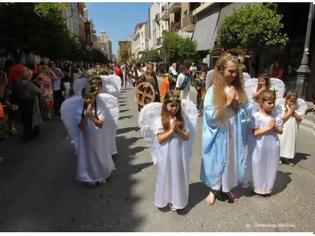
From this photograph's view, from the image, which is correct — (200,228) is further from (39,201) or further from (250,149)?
(39,201)

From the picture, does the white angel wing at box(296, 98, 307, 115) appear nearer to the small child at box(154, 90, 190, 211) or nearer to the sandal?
the small child at box(154, 90, 190, 211)

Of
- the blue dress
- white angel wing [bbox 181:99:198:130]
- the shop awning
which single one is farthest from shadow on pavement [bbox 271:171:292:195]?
the shop awning

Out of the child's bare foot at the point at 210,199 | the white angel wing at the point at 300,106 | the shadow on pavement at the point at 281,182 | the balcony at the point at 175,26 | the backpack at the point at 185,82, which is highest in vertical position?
the balcony at the point at 175,26

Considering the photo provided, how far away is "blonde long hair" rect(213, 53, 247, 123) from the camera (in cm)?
431

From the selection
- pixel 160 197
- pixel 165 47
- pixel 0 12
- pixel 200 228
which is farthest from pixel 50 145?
pixel 165 47

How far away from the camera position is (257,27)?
48.6 feet

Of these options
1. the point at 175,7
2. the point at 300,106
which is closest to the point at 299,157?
the point at 300,106

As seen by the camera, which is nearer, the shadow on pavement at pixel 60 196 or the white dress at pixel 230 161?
the shadow on pavement at pixel 60 196

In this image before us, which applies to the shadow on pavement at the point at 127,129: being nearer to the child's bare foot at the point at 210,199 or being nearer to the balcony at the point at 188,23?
the child's bare foot at the point at 210,199

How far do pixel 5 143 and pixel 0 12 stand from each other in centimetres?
628

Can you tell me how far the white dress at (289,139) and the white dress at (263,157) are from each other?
1517mm

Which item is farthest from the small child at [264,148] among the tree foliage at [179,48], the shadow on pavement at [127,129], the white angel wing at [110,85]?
the tree foliage at [179,48]

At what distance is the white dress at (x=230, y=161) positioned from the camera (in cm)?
450

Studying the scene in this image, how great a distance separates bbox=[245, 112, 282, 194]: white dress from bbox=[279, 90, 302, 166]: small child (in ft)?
4.95
